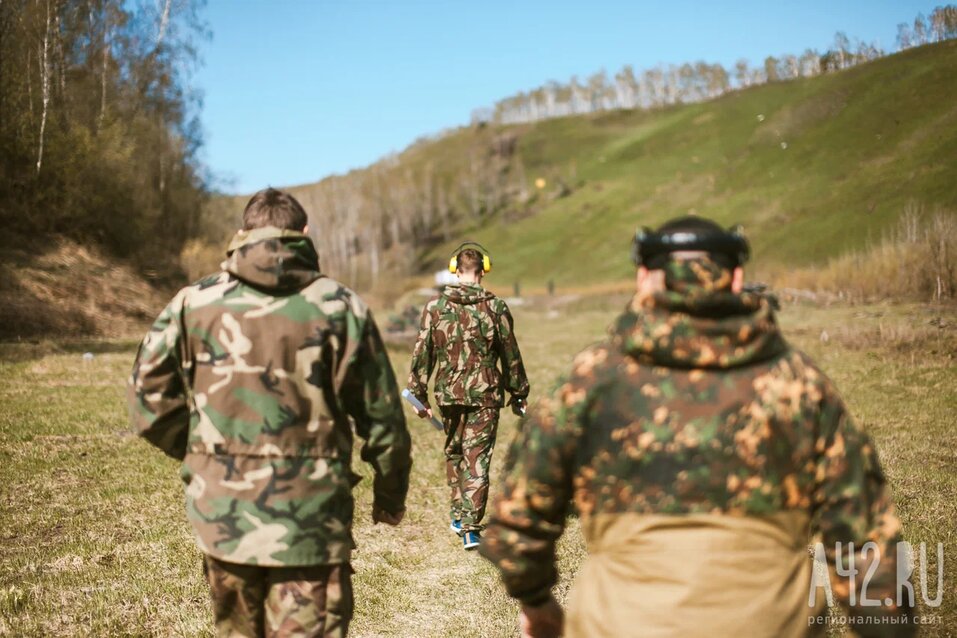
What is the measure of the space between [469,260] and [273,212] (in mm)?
3711

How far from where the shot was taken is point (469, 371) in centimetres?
719

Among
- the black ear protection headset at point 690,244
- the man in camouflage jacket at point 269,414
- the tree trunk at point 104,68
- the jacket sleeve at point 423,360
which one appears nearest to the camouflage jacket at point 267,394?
the man in camouflage jacket at point 269,414

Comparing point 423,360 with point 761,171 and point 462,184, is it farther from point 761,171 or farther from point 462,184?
point 462,184

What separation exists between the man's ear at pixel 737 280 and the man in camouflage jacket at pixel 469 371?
15.8 feet

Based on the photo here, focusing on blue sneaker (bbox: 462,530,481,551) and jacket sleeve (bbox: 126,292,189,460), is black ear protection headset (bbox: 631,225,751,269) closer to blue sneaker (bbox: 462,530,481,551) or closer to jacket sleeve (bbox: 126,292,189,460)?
jacket sleeve (bbox: 126,292,189,460)

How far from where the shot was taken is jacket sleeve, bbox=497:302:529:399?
734 centimetres

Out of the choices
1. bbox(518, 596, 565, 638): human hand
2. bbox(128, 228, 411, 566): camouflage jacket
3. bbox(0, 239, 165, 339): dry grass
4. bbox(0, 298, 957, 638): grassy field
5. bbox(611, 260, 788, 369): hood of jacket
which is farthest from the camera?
bbox(0, 239, 165, 339): dry grass

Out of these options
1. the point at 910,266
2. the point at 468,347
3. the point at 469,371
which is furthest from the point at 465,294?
the point at 910,266

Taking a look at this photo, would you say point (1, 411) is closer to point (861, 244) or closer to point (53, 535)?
point (53, 535)

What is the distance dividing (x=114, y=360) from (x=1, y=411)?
22.5 ft

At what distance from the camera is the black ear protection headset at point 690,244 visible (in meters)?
2.30

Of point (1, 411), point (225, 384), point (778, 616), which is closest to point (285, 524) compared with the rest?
point (225, 384)

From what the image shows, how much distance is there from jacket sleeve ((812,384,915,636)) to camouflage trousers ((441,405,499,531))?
4929 millimetres

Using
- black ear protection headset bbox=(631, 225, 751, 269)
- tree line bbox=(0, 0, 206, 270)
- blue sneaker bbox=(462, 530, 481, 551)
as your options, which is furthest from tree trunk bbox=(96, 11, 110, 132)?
black ear protection headset bbox=(631, 225, 751, 269)
